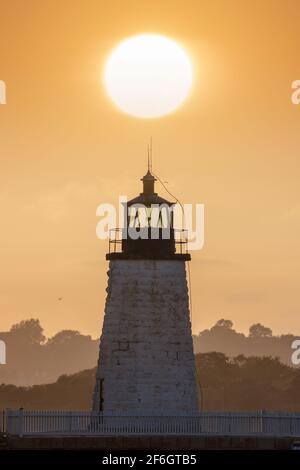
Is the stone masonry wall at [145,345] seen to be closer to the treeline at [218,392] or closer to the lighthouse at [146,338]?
the lighthouse at [146,338]

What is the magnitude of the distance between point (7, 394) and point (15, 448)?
295 feet

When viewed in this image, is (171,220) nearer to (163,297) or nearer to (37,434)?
(163,297)

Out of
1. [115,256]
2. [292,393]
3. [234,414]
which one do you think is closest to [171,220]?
[115,256]

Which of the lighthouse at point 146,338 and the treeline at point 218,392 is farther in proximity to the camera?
the treeline at point 218,392

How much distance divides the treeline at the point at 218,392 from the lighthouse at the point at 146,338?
7796cm

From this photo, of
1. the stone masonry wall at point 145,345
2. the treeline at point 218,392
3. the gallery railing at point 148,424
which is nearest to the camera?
the gallery railing at point 148,424

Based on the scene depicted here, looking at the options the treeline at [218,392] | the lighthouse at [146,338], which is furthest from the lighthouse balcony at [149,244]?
the treeline at [218,392]

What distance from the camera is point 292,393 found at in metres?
161

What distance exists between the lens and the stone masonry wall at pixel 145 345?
3041 inches

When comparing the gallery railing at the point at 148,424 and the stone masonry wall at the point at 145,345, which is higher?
the stone masonry wall at the point at 145,345

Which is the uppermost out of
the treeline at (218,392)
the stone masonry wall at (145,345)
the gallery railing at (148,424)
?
the treeline at (218,392)

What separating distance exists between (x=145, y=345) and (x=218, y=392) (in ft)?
281

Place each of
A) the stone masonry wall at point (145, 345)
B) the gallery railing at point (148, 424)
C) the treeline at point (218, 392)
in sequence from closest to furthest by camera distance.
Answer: the gallery railing at point (148, 424) → the stone masonry wall at point (145, 345) → the treeline at point (218, 392)
